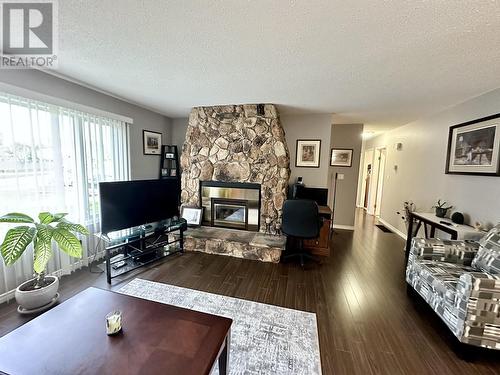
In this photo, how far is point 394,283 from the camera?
2.62 m

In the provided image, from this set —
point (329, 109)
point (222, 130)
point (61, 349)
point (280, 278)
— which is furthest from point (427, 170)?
point (61, 349)

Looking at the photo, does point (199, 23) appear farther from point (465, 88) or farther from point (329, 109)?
→ point (465, 88)

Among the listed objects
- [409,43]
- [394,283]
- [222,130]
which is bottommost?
[394,283]

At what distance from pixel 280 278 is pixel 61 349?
208cm

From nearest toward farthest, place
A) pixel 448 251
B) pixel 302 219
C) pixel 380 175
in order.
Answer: pixel 448 251
pixel 302 219
pixel 380 175

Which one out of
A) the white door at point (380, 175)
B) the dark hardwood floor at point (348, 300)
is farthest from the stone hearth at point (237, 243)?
the white door at point (380, 175)

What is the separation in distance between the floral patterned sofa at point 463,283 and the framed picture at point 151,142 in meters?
4.26

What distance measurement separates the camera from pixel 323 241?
3.38 metres

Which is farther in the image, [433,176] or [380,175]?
[380,175]

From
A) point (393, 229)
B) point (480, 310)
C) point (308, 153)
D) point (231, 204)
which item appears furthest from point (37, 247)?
point (393, 229)

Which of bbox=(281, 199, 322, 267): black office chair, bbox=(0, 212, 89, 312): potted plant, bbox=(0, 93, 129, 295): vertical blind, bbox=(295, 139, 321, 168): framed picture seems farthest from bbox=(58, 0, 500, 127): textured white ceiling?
bbox=(0, 212, 89, 312): potted plant

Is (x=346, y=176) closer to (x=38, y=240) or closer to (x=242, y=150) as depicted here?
(x=242, y=150)

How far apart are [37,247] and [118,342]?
1.42 m

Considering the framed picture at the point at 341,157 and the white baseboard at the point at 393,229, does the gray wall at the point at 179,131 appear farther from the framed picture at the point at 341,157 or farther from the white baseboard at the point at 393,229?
the white baseboard at the point at 393,229
